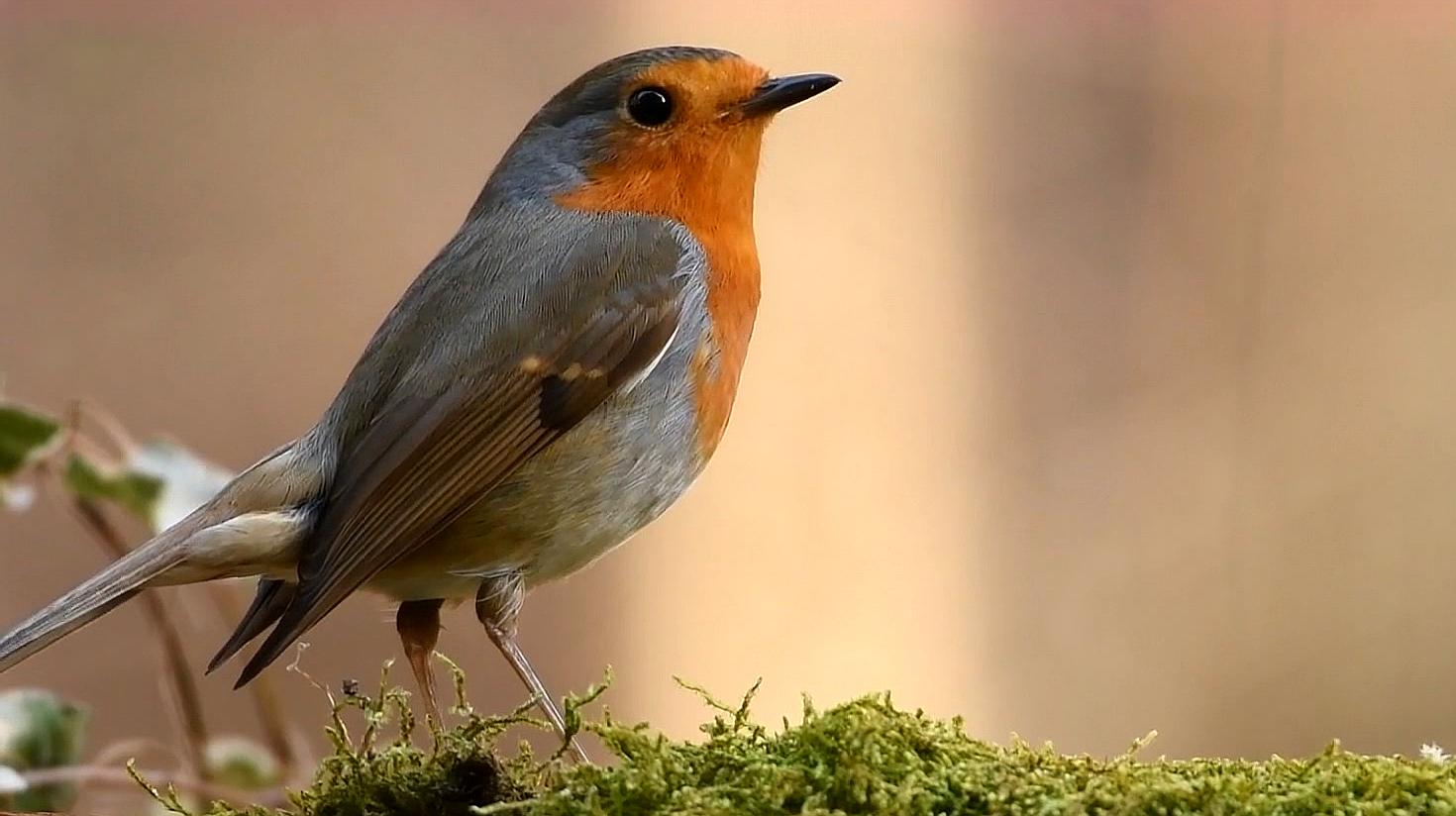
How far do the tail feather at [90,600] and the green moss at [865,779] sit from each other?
0.42 meters

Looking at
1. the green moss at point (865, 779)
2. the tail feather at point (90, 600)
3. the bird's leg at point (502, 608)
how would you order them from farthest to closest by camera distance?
the bird's leg at point (502, 608) < the tail feather at point (90, 600) < the green moss at point (865, 779)

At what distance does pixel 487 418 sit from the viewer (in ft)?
7.13

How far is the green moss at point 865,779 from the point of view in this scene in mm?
1337

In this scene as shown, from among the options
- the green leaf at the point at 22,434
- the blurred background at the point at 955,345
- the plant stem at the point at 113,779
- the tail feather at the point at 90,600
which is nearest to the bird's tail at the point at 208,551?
the tail feather at the point at 90,600

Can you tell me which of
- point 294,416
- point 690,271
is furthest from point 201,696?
point 690,271

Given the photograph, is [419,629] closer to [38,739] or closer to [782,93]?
[38,739]

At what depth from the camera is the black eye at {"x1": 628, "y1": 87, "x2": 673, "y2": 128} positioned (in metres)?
2.54

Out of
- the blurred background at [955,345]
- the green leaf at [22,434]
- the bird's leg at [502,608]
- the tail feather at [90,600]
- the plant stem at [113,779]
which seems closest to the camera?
the tail feather at [90,600]

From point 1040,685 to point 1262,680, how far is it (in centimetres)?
70

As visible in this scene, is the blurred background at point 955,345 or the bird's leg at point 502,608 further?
the blurred background at point 955,345

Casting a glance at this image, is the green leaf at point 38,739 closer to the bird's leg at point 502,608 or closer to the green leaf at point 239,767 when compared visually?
the green leaf at point 239,767

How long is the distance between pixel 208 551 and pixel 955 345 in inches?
130

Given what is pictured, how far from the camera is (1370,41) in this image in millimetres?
4797

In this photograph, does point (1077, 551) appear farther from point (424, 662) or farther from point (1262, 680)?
point (424, 662)
